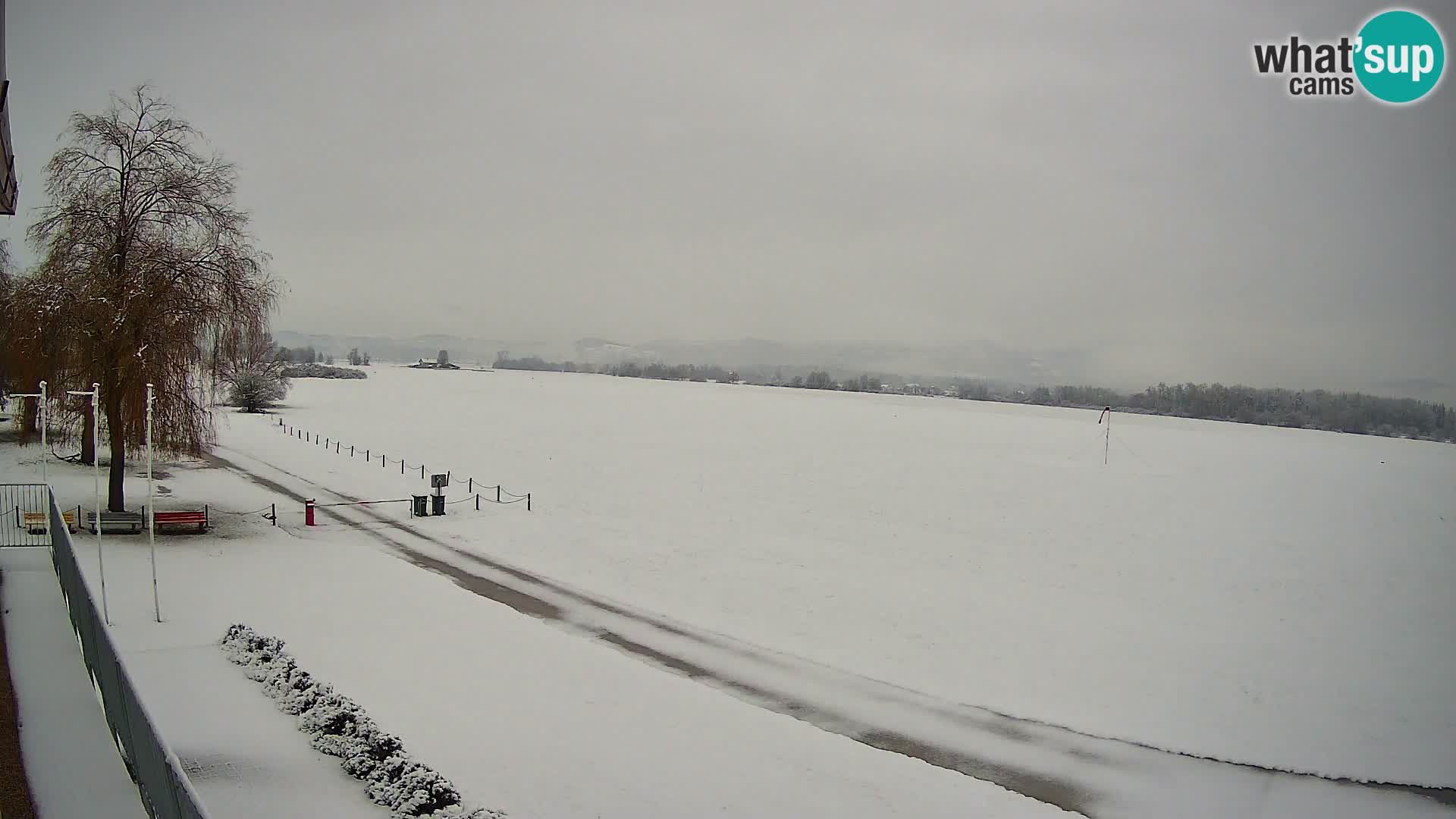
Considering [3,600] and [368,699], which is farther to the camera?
[3,600]

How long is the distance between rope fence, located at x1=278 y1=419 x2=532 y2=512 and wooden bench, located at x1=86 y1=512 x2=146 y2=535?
6463 millimetres

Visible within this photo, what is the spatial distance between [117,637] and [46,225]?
58.6ft

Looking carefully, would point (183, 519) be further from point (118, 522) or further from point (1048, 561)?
point (1048, 561)

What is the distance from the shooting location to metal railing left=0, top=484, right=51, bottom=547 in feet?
70.2

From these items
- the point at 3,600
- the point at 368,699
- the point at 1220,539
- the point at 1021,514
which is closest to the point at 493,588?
the point at 368,699

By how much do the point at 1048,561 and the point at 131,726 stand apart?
2458cm

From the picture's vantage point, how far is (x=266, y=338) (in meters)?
30.7

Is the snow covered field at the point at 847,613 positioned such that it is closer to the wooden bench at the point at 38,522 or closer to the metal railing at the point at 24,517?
the wooden bench at the point at 38,522

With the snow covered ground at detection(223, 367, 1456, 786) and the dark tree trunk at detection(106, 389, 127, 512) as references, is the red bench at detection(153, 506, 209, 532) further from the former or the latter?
the snow covered ground at detection(223, 367, 1456, 786)

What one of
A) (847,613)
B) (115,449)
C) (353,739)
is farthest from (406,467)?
(353,739)

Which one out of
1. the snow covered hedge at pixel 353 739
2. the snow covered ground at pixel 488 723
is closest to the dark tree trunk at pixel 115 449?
the snow covered ground at pixel 488 723

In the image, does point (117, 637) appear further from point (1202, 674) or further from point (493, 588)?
point (1202, 674)

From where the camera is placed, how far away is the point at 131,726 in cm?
902

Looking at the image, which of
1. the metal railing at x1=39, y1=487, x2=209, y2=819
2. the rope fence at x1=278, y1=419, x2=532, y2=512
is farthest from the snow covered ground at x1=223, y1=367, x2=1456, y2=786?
the metal railing at x1=39, y1=487, x2=209, y2=819
